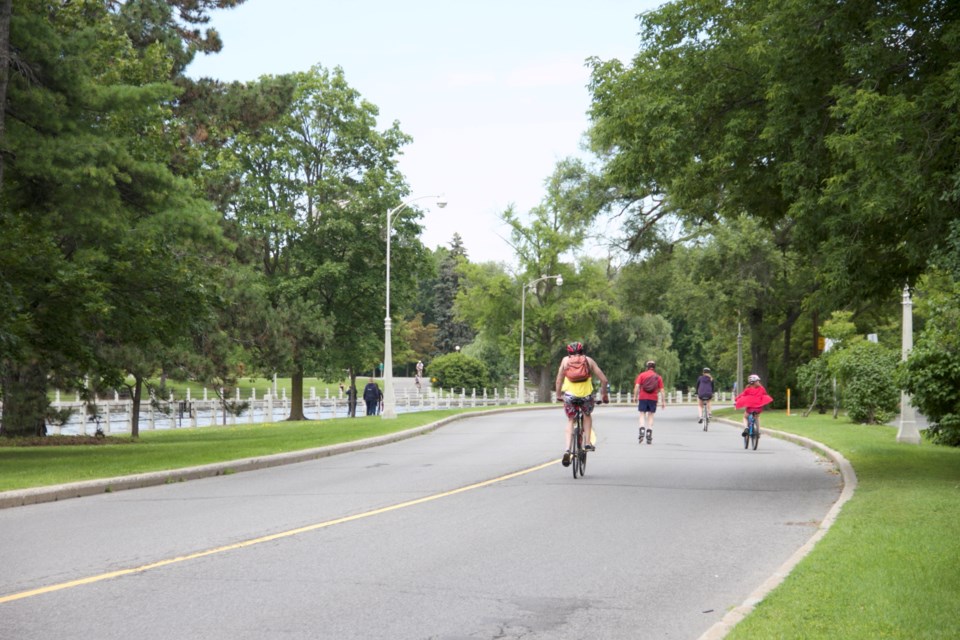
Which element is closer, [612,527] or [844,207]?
[612,527]

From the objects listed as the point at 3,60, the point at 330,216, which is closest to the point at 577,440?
the point at 3,60

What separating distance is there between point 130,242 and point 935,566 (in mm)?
16466

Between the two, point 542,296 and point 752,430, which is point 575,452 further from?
point 542,296

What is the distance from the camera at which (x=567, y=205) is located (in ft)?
149

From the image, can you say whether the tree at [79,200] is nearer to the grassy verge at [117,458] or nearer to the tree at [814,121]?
the grassy verge at [117,458]

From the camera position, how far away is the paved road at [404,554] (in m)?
6.49

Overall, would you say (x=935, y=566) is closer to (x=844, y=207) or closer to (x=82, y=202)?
(x=844, y=207)

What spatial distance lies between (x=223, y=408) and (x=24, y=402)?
1209 centimetres

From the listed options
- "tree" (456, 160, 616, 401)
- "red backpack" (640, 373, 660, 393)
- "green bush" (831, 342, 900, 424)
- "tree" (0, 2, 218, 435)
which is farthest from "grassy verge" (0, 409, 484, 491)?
"tree" (456, 160, 616, 401)

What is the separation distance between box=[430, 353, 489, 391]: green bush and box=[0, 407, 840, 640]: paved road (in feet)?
205

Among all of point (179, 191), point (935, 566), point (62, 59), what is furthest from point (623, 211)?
point (935, 566)

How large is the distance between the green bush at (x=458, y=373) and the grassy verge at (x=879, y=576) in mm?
65748

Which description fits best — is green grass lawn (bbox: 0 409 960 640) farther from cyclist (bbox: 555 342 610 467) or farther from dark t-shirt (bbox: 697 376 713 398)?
dark t-shirt (bbox: 697 376 713 398)

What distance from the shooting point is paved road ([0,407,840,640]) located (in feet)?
21.3
